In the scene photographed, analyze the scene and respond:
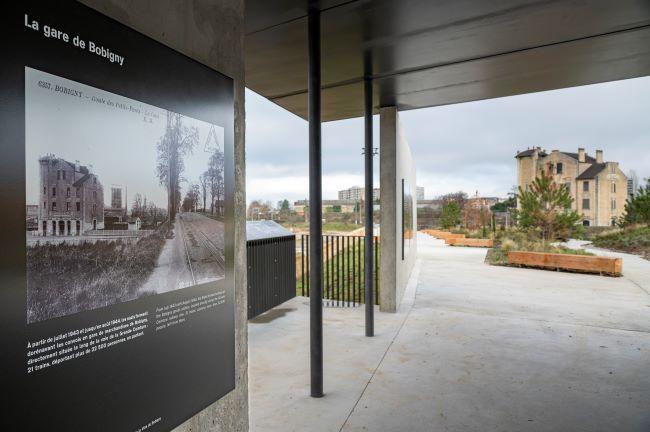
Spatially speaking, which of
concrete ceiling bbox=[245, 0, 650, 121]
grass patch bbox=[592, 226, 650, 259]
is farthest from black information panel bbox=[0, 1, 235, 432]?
grass patch bbox=[592, 226, 650, 259]

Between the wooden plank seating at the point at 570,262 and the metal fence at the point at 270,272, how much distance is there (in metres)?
8.42

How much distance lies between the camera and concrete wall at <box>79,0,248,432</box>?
67.0 inches

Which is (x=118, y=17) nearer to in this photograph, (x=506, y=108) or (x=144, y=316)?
(x=144, y=316)

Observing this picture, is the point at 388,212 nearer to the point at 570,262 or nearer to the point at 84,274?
the point at 84,274

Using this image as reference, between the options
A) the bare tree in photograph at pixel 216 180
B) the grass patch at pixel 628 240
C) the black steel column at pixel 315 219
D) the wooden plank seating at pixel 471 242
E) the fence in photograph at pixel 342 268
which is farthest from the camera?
the wooden plank seating at pixel 471 242

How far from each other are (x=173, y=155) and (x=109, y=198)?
0.39 m

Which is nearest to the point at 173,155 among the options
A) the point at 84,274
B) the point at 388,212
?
the point at 84,274

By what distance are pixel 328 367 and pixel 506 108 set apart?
173 ft

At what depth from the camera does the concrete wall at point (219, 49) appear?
1703mm

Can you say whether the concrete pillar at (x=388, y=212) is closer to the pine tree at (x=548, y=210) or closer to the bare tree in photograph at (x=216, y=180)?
the bare tree in photograph at (x=216, y=180)

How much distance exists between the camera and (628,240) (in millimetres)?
16406

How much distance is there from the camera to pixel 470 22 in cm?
365

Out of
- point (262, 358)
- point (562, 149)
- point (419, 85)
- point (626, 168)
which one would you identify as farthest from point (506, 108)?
point (262, 358)

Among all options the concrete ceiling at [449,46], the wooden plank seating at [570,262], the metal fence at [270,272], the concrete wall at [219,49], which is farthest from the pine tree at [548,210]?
the concrete wall at [219,49]
